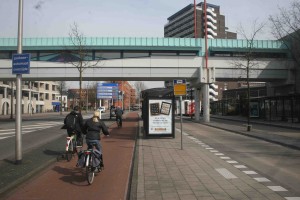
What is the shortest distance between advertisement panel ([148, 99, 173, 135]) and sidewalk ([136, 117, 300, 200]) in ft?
Result: 20.3

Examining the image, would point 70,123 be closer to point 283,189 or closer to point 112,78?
point 283,189

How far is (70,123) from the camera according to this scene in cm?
1148

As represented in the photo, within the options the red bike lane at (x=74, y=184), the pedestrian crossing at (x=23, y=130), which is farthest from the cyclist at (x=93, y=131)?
the pedestrian crossing at (x=23, y=130)

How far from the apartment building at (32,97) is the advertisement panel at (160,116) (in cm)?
6023

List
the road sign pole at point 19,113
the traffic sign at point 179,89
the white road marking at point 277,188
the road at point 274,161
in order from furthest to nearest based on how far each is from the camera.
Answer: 1. the traffic sign at point 179,89
2. the road sign pole at point 19,113
3. the road at point 274,161
4. the white road marking at point 277,188

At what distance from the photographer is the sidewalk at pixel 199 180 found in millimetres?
6766

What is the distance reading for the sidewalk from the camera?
22.2 ft

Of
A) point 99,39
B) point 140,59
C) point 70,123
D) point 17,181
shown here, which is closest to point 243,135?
point 70,123

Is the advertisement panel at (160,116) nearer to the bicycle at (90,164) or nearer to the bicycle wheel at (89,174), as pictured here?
the bicycle at (90,164)

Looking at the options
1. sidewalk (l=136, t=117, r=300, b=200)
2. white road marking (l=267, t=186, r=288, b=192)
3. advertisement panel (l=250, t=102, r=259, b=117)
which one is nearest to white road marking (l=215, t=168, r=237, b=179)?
sidewalk (l=136, t=117, r=300, b=200)

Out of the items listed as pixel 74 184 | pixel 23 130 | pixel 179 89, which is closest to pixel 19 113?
pixel 74 184

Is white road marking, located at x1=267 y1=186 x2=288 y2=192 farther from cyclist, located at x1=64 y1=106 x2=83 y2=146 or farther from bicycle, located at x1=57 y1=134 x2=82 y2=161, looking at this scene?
bicycle, located at x1=57 y1=134 x2=82 y2=161

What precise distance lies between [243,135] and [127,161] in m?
12.1

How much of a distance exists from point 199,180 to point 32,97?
9364 centimetres
